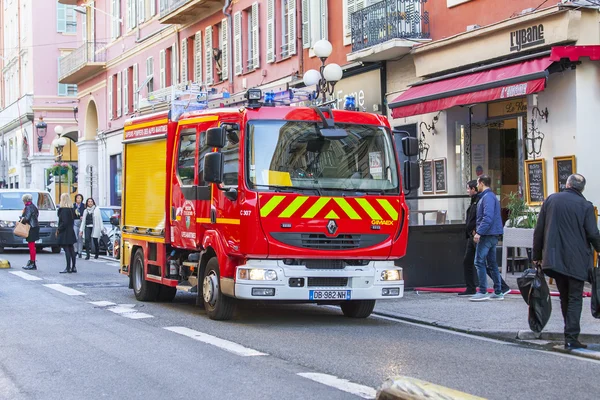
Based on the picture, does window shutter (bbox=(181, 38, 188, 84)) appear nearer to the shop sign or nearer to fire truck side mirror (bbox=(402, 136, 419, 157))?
the shop sign

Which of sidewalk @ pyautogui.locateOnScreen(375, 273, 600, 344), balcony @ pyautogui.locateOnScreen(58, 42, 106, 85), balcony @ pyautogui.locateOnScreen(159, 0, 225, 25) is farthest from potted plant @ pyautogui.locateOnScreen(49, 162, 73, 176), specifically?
sidewalk @ pyautogui.locateOnScreen(375, 273, 600, 344)

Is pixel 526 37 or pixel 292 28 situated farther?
pixel 292 28

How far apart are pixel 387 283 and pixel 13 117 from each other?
64504 mm

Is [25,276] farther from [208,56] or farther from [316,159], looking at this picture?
[208,56]

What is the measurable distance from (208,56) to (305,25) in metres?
8.28

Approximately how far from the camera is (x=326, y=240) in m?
12.9

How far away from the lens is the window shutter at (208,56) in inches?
1426

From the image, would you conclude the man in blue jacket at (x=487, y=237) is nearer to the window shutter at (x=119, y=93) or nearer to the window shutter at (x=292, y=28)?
the window shutter at (x=292, y=28)

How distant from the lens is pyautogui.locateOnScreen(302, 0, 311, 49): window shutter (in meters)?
28.6

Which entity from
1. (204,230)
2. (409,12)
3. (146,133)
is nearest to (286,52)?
(409,12)

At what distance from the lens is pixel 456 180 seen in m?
22.9

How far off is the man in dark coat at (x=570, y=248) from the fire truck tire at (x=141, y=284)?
22.9ft

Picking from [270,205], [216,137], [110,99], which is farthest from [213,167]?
[110,99]

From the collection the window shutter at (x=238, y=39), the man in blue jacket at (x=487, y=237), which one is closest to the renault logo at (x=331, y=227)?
the man in blue jacket at (x=487, y=237)
